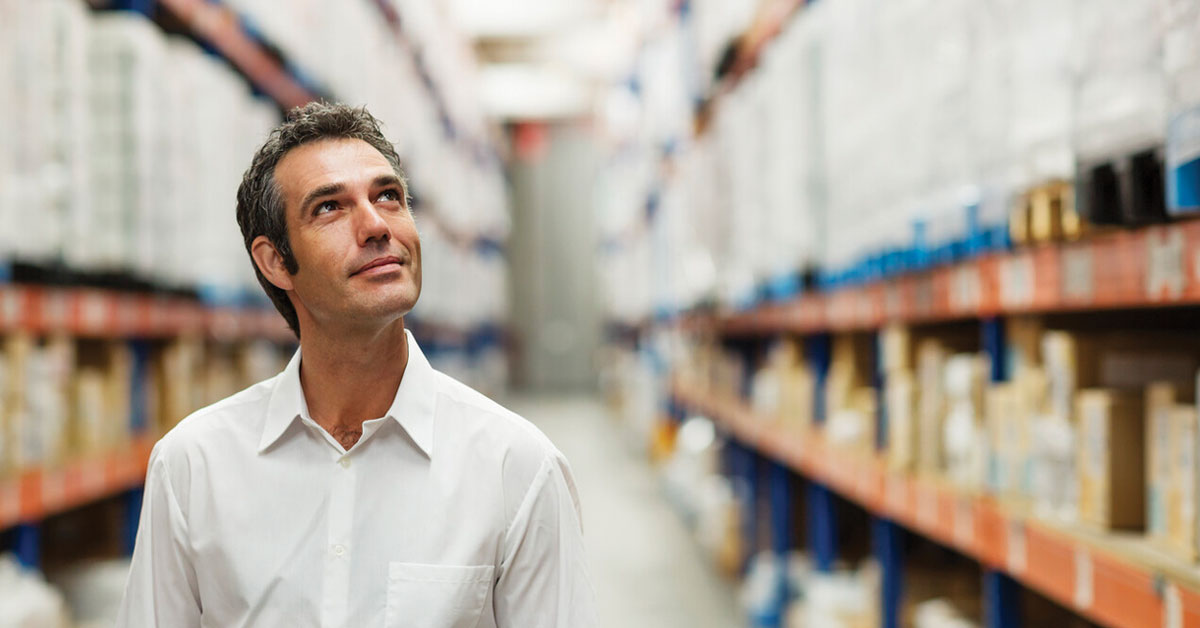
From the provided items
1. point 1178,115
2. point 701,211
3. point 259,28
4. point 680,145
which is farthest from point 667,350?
point 1178,115

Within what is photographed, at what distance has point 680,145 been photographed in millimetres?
7191

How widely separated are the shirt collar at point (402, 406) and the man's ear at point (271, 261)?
4.5 inches

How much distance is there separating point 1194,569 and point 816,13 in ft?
7.11

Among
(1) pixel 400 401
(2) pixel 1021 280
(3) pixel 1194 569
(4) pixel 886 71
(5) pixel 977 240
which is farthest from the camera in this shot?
(4) pixel 886 71

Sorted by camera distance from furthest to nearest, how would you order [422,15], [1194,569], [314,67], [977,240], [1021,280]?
[422,15]
[314,67]
[977,240]
[1021,280]
[1194,569]

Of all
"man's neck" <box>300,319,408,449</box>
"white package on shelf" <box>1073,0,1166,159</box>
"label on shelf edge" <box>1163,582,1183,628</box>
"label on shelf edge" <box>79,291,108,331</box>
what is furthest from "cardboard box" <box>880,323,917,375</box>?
"label on shelf edge" <box>79,291,108,331</box>

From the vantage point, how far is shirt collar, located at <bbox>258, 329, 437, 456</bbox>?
133 cm

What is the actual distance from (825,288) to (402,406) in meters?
2.29

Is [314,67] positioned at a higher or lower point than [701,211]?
higher

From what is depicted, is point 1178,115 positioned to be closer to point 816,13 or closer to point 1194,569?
point 1194,569

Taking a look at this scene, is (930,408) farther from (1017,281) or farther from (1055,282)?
(1055,282)

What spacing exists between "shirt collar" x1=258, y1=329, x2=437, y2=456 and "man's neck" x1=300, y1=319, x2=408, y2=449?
0.02 meters

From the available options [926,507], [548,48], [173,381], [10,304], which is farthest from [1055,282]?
[548,48]

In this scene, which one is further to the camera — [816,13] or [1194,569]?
[816,13]
